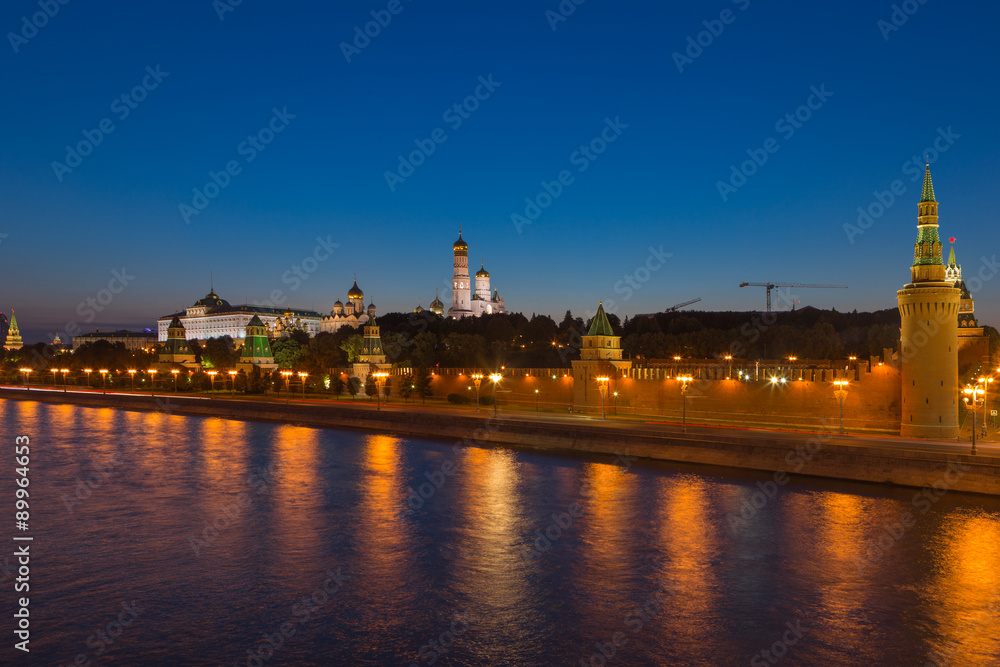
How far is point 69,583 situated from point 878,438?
79.8 ft

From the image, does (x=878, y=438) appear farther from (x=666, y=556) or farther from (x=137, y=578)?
(x=137, y=578)

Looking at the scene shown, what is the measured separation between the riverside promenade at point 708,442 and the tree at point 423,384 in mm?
3597

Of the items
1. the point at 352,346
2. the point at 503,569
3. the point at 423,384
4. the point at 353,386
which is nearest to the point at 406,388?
the point at 423,384

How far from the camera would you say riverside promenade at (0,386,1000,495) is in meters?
19.9

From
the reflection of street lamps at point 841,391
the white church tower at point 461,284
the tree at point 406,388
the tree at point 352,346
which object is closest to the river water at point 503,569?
the reflection of street lamps at point 841,391

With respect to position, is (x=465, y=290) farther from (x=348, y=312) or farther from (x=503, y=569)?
(x=503, y=569)

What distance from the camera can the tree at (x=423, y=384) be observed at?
1802 inches

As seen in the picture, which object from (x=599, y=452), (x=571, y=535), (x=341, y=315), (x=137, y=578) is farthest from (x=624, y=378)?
(x=341, y=315)

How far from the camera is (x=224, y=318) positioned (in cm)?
14100

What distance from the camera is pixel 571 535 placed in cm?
1623

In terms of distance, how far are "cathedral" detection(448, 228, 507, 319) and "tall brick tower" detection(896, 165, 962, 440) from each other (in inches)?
4116

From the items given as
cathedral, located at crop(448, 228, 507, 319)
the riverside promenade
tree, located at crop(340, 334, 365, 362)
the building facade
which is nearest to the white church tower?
cathedral, located at crop(448, 228, 507, 319)

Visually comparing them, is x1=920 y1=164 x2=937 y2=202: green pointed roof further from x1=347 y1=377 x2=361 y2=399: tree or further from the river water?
x1=347 y1=377 x2=361 y2=399: tree

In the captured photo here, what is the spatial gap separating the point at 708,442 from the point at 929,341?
8.56 meters
